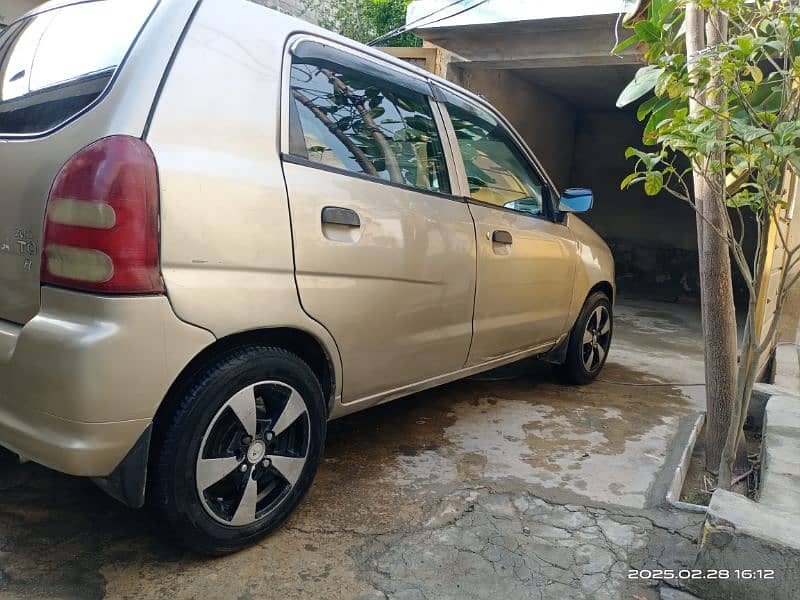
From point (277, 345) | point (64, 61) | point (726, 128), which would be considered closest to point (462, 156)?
point (726, 128)

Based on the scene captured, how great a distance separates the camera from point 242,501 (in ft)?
6.88

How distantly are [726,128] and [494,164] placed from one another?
1.30 m

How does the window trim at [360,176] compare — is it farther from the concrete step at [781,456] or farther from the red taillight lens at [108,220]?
the concrete step at [781,456]

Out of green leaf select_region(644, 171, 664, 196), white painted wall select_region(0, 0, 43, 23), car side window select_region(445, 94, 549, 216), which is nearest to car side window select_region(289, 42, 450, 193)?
car side window select_region(445, 94, 549, 216)

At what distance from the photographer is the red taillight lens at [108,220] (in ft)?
5.71

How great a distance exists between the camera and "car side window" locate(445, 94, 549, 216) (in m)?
3.21

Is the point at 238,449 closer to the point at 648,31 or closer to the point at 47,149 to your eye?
the point at 47,149

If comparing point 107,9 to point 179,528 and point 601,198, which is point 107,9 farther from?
point 601,198

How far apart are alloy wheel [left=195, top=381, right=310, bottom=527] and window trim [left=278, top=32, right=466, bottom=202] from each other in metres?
0.81

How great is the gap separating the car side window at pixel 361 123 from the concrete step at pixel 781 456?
179 centimetres

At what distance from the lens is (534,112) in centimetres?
1001

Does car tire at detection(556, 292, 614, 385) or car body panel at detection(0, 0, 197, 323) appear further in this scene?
car tire at detection(556, 292, 614, 385)

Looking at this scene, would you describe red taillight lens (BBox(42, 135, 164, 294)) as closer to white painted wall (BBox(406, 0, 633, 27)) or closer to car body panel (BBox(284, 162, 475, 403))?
car body panel (BBox(284, 162, 475, 403))
